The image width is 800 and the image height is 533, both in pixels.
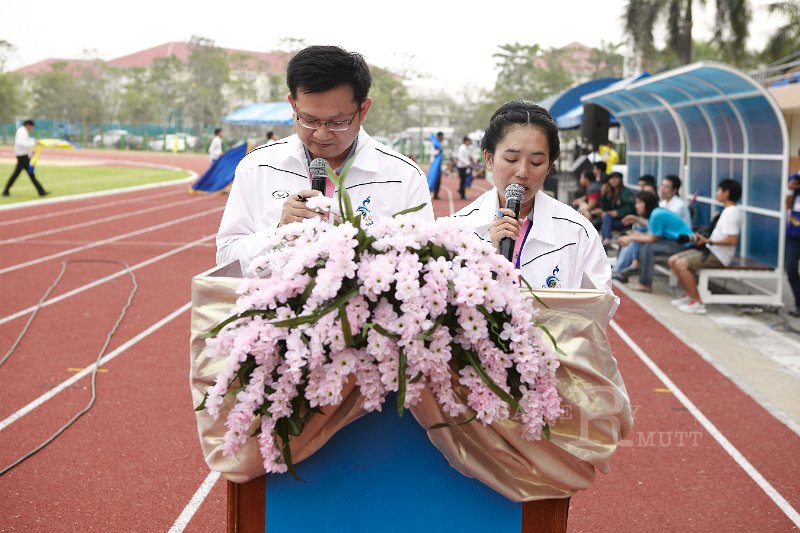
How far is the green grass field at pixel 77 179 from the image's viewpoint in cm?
2153

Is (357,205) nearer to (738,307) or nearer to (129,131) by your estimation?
(738,307)

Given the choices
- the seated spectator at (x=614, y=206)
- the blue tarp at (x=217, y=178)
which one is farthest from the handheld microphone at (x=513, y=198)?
the blue tarp at (x=217, y=178)

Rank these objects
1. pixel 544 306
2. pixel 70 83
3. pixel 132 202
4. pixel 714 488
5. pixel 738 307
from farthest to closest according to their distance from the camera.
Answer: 1. pixel 70 83
2. pixel 132 202
3. pixel 738 307
4. pixel 714 488
5. pixel 544 306

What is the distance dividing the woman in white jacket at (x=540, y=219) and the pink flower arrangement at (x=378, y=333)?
81 centimetres

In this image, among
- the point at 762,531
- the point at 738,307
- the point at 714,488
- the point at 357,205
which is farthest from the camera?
the point at 738,307

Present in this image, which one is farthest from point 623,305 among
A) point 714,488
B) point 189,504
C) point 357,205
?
point 357,205

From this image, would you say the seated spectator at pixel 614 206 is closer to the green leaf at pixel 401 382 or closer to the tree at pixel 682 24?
the green leaf at pixel 401 382

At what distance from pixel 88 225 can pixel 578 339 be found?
593 inches

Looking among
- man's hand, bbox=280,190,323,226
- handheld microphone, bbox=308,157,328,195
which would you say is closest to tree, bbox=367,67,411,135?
handheld microphone, bbox=308,157,328,195

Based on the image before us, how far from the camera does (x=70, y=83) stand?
209 ft

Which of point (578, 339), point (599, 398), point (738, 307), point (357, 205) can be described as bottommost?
point (738, 307)

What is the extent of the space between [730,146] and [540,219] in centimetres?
863

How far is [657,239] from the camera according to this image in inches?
406

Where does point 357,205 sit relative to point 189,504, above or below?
above
